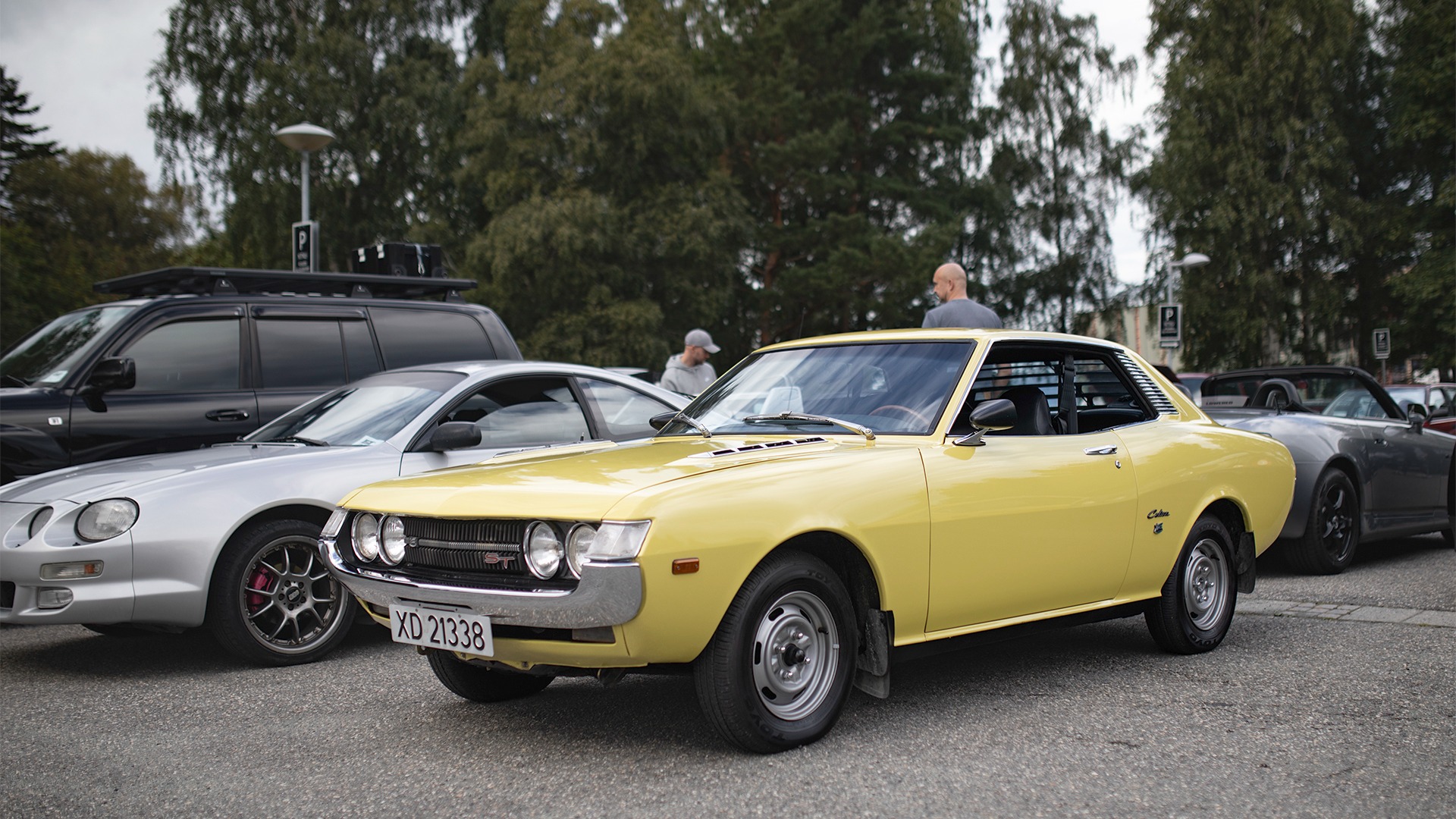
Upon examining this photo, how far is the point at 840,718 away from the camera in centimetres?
A: 454

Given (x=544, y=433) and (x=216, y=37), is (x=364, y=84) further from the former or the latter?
(x=544, y=433)

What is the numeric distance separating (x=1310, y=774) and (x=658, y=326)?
91.0ft

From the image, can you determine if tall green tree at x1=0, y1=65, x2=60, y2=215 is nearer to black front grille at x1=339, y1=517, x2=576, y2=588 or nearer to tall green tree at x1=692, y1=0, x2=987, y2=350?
tall green tree at x1=692, y1=0, x2=987, y2=350

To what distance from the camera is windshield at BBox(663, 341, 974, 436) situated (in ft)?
15.9

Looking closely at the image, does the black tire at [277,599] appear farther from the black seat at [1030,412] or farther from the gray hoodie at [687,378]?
the gray hoodie at [687,378]

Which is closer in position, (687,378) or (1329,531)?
(1329,531)

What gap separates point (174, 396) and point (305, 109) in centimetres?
2513

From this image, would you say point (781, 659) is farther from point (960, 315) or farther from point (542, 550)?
point (960, 315)

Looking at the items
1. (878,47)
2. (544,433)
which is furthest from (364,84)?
(544,433)

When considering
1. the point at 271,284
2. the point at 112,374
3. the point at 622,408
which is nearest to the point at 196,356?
the point at 112,374

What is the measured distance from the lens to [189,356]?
25.7 ft

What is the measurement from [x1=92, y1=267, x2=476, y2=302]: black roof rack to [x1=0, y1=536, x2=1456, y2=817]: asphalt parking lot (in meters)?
2.91

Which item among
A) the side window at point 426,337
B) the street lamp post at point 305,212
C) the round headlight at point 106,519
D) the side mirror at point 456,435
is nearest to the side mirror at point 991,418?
the side mirror at point 456,435

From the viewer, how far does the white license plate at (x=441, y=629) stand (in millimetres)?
3943
